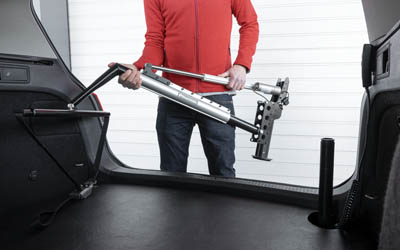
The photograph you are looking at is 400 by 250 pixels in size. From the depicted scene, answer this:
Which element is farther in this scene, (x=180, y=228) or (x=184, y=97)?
(x=184, y=97)

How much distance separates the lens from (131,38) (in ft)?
10.9

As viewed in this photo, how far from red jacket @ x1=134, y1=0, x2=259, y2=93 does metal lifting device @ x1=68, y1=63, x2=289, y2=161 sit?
8.0 inches

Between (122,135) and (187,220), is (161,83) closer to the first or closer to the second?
(187,220)

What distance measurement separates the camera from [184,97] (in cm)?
143

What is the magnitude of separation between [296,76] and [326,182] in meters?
2.09

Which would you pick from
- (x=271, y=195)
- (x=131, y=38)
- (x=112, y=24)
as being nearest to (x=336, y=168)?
(x=271, y=195)

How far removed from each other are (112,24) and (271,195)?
9.10 ft

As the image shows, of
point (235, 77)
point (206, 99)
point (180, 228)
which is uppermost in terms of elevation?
point (235, 77)

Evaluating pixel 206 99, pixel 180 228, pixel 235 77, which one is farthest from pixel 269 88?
pixel 180 228

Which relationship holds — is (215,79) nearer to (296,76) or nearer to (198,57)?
(198,57)

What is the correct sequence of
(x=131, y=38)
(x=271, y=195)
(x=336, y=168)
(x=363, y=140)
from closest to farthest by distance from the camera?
1. (x=363, y=140)
2. (x=271, y=195)
3. (x=336, y=168)
4. (x=131, y=38)

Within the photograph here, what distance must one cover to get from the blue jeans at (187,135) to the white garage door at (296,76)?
1392mm

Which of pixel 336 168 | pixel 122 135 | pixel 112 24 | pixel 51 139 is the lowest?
pixel 336 168

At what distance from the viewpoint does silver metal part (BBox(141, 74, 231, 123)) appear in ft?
4.63
